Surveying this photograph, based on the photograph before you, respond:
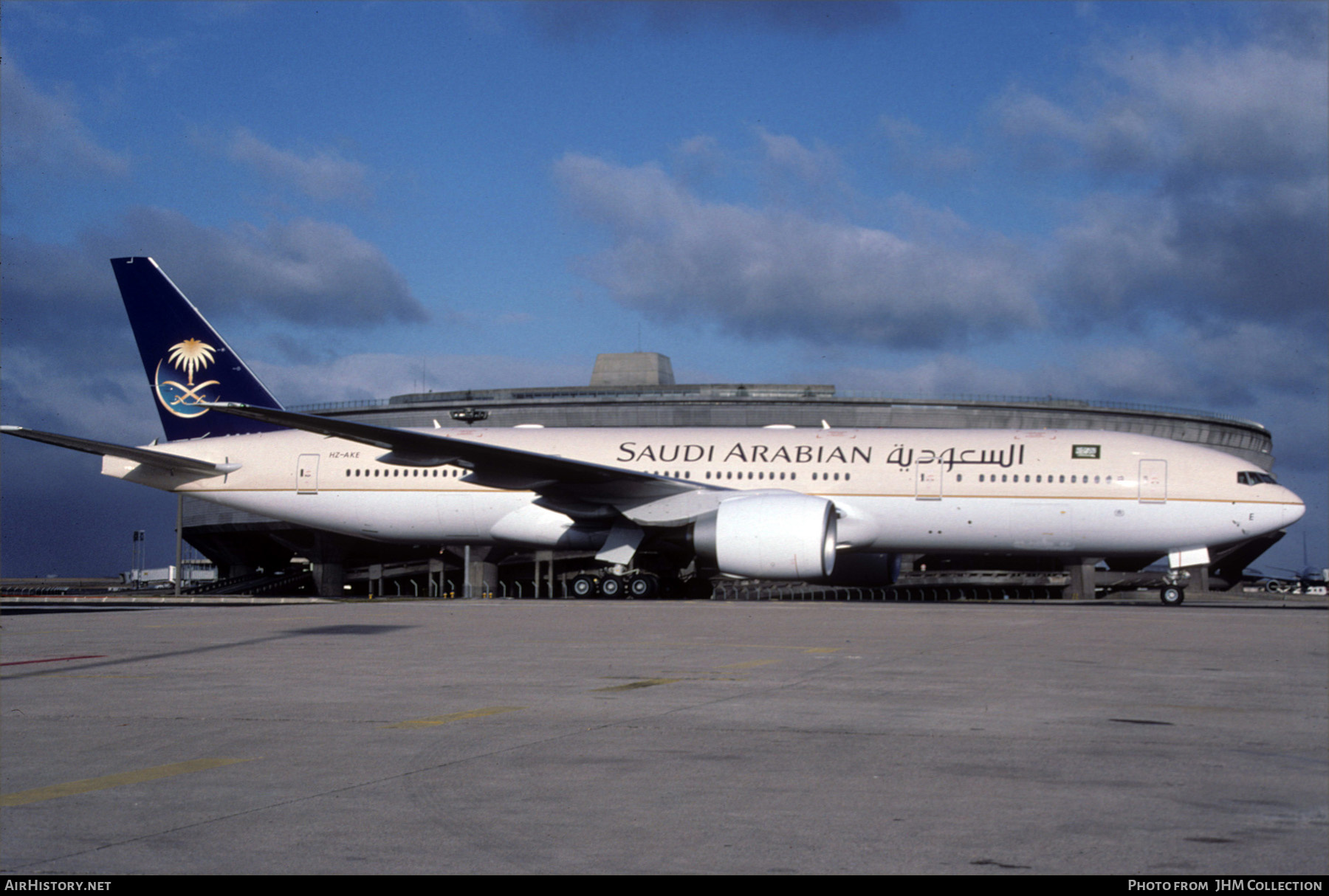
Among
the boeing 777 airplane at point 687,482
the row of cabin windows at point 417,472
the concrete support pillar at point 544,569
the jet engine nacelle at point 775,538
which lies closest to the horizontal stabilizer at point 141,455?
the boeing 777 airplane at point 687,482

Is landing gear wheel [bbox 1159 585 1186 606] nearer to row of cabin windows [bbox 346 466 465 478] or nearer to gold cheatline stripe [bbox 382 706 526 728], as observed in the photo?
row of cabin windows [bbox 346 466 465 478]

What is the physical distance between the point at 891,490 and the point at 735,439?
3789 mm

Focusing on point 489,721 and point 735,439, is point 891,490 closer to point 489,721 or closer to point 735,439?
point 735,439

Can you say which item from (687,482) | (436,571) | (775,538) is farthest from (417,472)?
(436,571)

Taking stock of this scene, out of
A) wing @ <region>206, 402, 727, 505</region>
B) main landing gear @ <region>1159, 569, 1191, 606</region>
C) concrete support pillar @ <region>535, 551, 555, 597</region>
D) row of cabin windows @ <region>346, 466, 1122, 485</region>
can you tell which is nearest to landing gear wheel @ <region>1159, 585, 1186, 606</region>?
main landing gear @ <region>1159, 569, 1191, 606</region>

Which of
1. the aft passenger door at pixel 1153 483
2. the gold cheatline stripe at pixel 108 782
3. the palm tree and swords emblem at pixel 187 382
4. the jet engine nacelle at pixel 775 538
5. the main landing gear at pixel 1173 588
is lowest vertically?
the main landing gear at pixel 1173 588

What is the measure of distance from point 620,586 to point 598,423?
29178mm

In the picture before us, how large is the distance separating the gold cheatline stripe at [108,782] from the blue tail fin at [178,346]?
23407 mm

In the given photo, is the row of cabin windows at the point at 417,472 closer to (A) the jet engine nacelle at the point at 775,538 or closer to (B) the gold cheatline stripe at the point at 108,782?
(A) the jet engine nacelle at the point at 775,538

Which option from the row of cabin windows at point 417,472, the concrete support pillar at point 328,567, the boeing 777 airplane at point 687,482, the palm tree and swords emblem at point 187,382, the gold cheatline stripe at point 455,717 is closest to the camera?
the gold cheatline stripe at point 455,717

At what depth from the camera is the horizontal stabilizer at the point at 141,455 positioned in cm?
2314

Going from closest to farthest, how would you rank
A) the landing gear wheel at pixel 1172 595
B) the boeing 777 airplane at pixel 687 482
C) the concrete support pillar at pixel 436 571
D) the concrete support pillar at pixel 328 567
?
the boeing 777 airplane at pixel 687 482 < the landing gear wheel at pixel 1172 595 < the concrete support pillar at pixel 436 571 < the concrete support pillar at pixel 328 567

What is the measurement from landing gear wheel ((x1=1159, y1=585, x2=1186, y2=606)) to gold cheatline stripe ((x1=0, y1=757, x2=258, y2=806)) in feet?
71.3

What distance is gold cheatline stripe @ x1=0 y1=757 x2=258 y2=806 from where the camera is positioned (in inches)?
159
